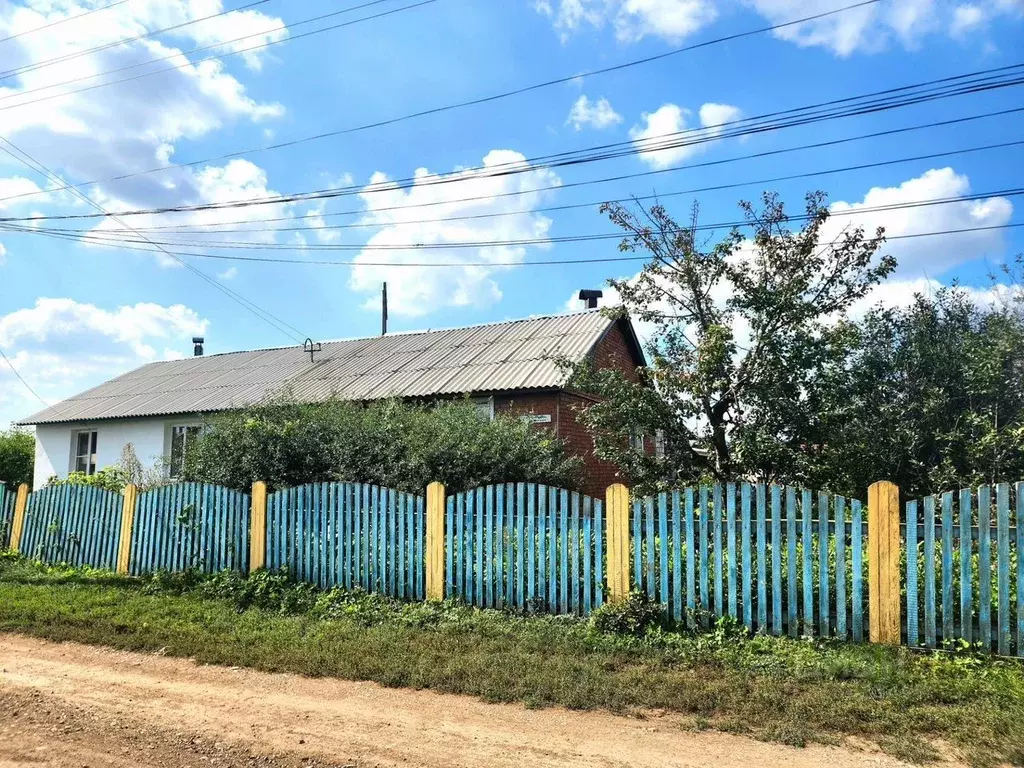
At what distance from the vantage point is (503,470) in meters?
9.82

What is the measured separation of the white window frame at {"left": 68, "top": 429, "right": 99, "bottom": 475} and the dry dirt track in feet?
56.9

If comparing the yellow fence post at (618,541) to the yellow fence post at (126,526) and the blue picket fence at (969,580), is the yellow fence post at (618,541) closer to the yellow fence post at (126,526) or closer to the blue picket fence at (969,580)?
the blue picket fence at (969,580)

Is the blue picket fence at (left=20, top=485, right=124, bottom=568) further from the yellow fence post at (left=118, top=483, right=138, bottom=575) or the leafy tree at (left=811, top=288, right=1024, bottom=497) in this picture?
the leafy tree at (left=811, top=288, right=1024, bottom=497)

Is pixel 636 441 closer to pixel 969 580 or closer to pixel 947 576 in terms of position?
pixel 947 576

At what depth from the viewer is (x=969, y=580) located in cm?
550

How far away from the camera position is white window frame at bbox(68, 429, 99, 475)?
70.2 ft

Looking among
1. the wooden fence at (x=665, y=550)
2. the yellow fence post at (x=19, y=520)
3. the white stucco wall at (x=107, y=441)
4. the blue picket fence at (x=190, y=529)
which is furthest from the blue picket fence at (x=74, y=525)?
the white stucco wall at (x=107, y=441)

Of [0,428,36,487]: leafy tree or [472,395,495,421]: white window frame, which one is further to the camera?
[0,428,36,487]: leafy tree

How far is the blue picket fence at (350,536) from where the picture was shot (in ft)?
26.5

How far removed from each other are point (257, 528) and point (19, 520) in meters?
5.80

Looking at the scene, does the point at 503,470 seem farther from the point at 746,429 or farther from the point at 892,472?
the point at 892,472

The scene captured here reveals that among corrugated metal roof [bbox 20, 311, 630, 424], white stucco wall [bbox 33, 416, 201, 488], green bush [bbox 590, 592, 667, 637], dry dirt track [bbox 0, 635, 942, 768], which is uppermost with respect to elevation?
corrugated metal roof [bbox 20, 311, 630, 424]

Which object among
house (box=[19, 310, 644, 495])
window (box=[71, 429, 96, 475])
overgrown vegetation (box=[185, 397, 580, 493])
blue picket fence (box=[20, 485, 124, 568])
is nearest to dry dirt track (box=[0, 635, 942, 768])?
overgrown vegetation (box=[185, 397, 580, 493])

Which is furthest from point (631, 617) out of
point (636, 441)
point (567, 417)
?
point (567, 417)
